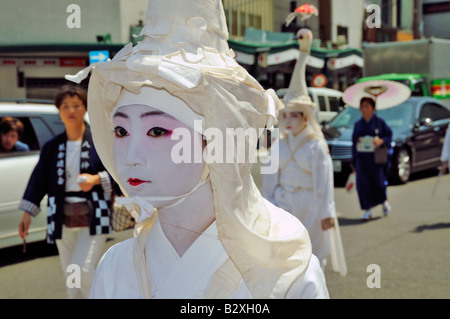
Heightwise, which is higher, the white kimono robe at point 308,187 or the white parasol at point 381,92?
the white parasol at point 381,92

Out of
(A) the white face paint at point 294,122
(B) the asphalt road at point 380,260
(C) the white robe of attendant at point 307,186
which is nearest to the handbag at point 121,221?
(B) the asphalt road at point 380,260

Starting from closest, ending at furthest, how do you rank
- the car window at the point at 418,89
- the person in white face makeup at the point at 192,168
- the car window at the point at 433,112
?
the person in white face makeup at the point at 192,168, the car window at the point at 433,112, the car window at the point at 418,89

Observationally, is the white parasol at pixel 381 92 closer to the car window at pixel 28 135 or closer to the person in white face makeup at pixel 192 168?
the car window at pixel 28 135

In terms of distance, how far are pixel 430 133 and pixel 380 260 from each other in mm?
7935

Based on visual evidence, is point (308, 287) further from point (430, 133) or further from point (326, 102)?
point (326, 102)

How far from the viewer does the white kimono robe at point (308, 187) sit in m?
5.56

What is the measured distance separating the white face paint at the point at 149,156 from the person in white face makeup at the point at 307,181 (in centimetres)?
361

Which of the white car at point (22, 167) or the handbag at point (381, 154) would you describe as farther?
the handbag at point (381, 154)

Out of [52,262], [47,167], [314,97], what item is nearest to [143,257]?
[47,167]

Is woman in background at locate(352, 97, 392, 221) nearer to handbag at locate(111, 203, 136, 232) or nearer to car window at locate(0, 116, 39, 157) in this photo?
car window at locate(0, 116, 39, 157)

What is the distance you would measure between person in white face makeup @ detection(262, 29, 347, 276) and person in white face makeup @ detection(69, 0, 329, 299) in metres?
3.54

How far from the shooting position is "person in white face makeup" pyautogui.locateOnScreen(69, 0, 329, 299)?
1.83m

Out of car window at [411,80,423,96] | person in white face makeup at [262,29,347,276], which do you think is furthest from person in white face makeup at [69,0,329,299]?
car window at [411,80,423,96]
